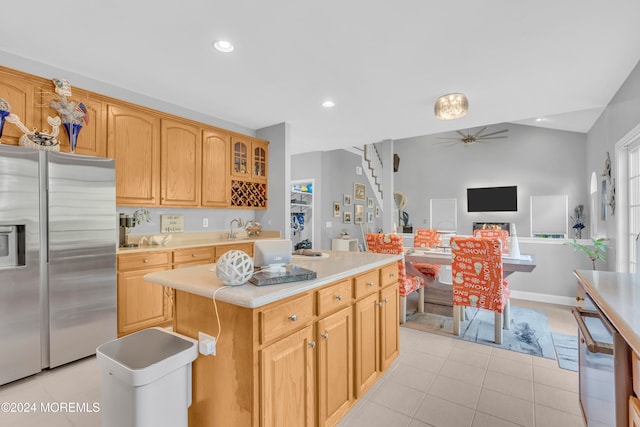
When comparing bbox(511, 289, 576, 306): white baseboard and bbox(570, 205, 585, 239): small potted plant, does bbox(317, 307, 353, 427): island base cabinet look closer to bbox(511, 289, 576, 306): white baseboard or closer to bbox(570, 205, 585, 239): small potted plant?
bbox(511, 289, 576, 306): white baseboard

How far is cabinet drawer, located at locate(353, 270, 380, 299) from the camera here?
1.83m

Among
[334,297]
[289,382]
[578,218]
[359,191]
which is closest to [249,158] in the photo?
[334,297]

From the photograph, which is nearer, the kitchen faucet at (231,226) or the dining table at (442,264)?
the dining table at (442,264)

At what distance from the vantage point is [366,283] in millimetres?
1927

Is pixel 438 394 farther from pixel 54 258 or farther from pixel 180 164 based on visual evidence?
pixel 180 164

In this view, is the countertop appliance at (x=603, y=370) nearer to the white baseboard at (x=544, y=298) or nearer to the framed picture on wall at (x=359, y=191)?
the white baseboard at (x=544, y=298)

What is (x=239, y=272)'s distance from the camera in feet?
4.19

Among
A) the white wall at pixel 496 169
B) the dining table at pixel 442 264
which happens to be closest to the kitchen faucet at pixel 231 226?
the dining table at pixel 442 264

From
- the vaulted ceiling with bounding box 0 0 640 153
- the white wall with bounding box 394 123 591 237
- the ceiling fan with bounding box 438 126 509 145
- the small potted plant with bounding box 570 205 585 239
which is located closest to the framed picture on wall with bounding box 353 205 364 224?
the white wall with bounding box 394 123 591 237

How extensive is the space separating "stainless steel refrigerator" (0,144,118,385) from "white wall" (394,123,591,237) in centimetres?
664

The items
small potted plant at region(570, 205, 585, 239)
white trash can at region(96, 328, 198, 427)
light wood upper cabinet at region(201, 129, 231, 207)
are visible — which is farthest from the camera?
small potted plant at region(570, 205, 585, 239)

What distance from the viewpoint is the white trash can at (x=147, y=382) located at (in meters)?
1.13

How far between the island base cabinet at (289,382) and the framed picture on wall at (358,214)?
19.8ft

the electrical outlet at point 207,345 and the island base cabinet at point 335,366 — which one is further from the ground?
the electrical outlet at point 207,345
